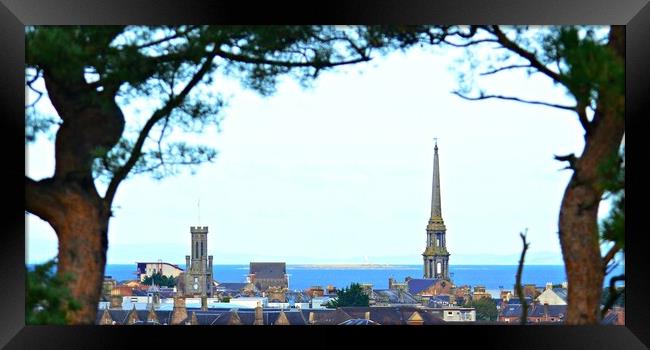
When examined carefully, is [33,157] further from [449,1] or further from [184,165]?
[449,1]

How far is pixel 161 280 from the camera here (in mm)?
9547

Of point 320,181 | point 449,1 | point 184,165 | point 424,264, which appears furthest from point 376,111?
point 449,1

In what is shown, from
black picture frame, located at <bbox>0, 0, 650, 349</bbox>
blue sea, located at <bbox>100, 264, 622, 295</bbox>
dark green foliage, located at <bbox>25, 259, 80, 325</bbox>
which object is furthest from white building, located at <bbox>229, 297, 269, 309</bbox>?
black picture frame, located at <bbox>0, 0, 650, 349</bbox>

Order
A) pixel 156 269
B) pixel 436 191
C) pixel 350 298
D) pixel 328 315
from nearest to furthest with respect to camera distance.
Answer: pixel 328 315 < pixel 156 269 < pixel 350 298 < pixel 436 191

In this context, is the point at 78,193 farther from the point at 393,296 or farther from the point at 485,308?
the point at 485,308

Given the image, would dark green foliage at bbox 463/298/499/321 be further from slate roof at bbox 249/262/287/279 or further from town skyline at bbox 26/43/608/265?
slate roof at bbox 249/262/287/279

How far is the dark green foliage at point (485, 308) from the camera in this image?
10.4m

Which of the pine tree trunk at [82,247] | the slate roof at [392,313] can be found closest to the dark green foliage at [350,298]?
the slate roof at [392,313]

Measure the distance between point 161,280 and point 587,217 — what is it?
254 inches

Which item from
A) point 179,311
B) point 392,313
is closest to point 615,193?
point 179,311

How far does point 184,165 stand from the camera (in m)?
4.26

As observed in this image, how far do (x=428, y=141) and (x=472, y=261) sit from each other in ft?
9.44

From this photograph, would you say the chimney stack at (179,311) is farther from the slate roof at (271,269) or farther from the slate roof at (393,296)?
the slate roof at (393,296)

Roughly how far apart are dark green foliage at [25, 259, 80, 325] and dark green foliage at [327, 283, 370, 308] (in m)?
6.99
